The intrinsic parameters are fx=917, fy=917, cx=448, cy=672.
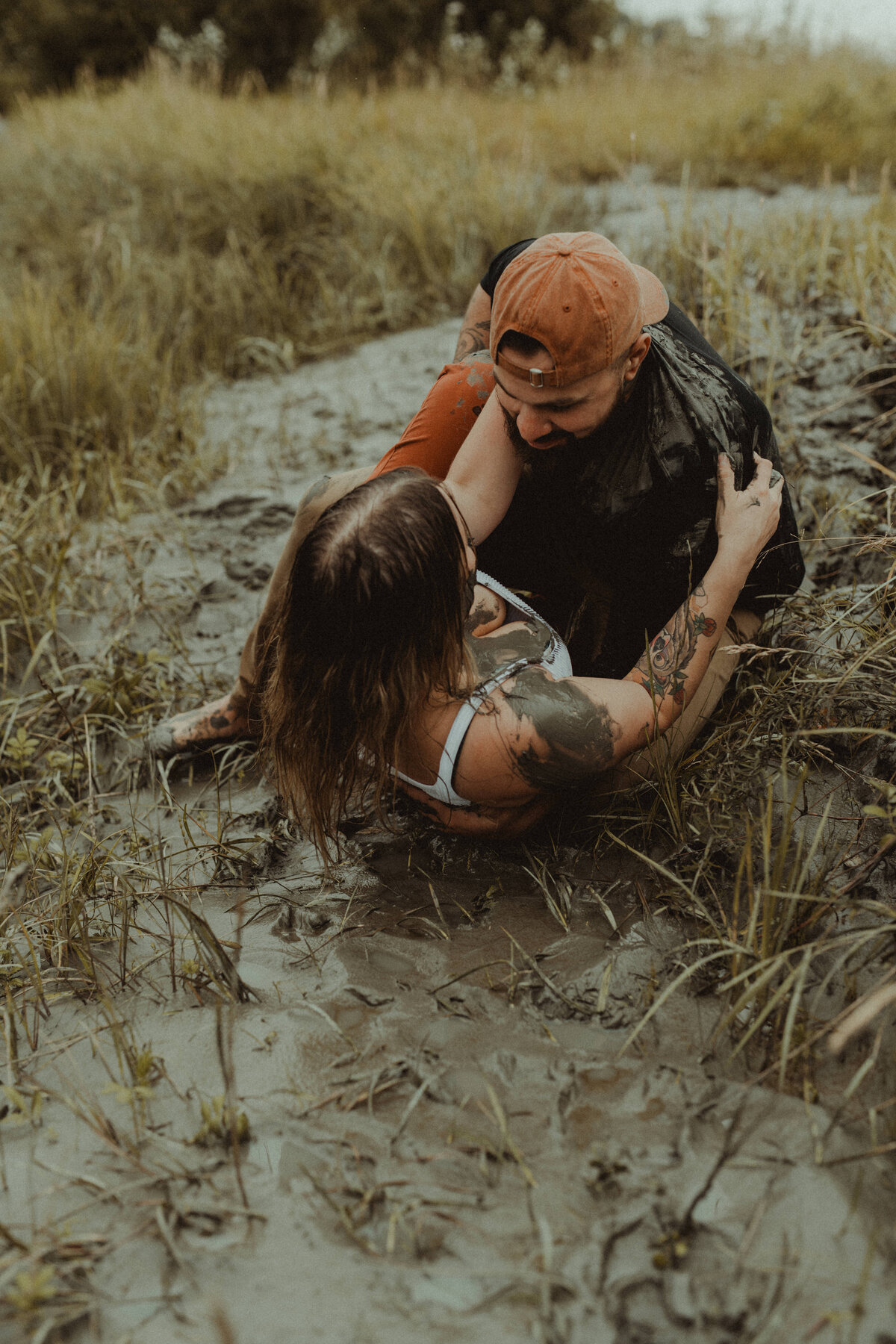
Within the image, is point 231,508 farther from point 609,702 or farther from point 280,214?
point 280,214

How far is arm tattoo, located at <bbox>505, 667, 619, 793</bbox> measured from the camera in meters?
1.93

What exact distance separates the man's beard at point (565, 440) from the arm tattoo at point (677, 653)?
440 millimetres

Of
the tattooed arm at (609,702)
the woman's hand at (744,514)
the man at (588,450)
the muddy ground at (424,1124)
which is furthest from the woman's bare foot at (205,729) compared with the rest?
the woman's hand at (744,514)

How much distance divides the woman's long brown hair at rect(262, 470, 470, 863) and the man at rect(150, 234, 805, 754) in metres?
0.42

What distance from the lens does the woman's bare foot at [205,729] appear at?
2.81 metres

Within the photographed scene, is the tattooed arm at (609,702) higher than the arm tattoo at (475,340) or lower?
lower

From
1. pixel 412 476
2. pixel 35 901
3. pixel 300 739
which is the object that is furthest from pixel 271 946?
pixel 412 476

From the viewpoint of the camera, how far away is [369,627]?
1.79 metres

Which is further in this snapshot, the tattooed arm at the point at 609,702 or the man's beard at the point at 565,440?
the man's beard at the point at 565,440

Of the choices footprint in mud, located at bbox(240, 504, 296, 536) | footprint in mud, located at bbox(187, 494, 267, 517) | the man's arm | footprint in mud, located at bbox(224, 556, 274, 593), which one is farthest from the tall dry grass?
the man's arm

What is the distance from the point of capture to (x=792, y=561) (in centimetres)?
246

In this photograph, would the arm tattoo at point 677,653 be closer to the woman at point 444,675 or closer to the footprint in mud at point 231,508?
the woman at point 444,675

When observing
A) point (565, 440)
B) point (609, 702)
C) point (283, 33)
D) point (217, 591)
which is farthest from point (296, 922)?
point (283, 33)

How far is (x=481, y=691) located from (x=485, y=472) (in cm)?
65
